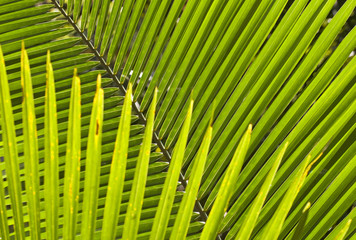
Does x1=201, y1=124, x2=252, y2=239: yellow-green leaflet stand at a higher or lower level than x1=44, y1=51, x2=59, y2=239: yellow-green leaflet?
higher

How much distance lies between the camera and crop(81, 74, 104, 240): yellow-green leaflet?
17.9 inches

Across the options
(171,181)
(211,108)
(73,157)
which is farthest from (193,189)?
(211,108)

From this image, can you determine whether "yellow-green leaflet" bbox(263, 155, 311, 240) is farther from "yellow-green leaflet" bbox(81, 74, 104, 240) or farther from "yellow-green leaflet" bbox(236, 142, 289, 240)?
"yellow-green leaflet" bbox(81, 74, 104, 240)

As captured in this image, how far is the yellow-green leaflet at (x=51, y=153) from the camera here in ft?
1.62

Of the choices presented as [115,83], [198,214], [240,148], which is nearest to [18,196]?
[240,148]

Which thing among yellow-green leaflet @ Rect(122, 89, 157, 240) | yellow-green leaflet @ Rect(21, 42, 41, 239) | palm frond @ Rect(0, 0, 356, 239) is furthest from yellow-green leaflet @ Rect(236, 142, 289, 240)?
yellow-green leaflet @ Rect(21, 42, 41, 239)

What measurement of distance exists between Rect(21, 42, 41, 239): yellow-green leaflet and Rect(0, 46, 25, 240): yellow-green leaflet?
1 cm

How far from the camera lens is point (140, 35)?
100 centimetres

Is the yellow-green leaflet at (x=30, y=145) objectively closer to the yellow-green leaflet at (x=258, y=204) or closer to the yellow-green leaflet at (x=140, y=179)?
the yellow-green leaflet at (x=140, y=179)

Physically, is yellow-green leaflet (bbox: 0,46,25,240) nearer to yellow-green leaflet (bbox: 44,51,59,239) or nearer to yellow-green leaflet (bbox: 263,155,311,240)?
yellow-green leaflet (bbox: 44,51,59,239)

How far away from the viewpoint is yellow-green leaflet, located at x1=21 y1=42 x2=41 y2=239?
1.62ft

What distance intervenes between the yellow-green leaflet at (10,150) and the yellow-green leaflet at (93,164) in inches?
3.4

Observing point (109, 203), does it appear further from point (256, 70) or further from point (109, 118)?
point (109, 118)

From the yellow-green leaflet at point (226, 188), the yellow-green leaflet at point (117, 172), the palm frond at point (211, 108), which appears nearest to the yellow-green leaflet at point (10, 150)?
the palm frond at point (211, 108)
